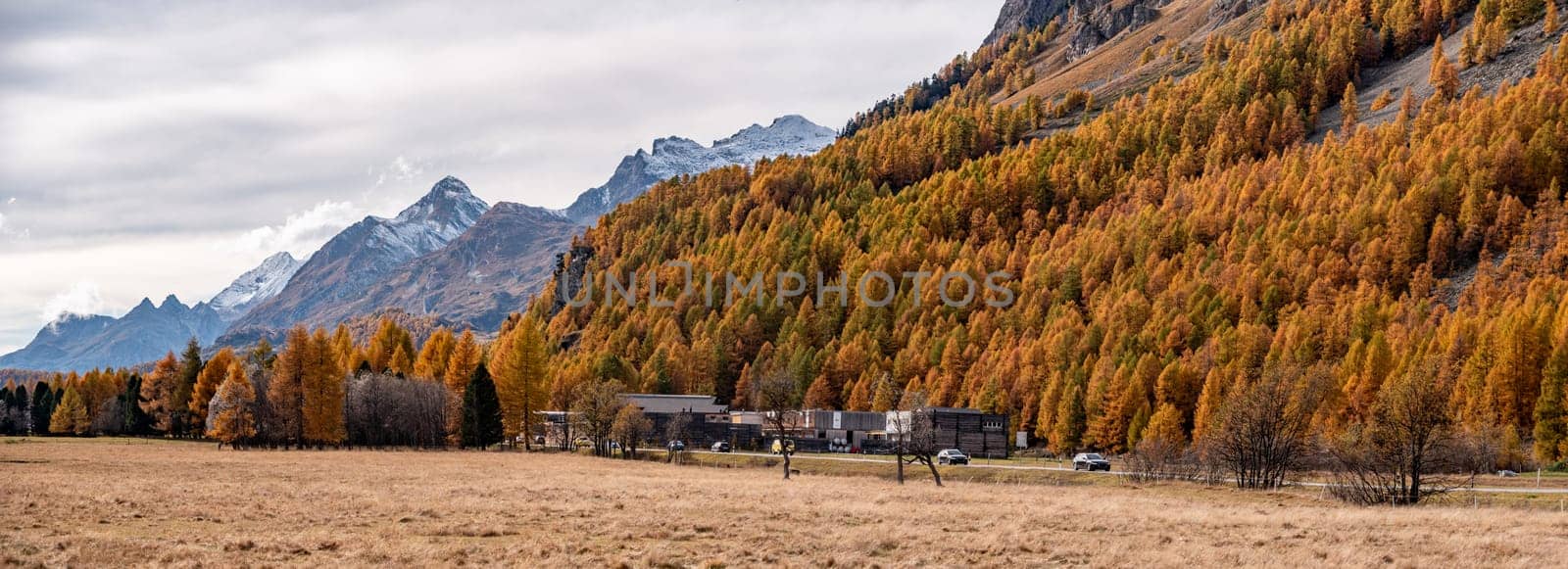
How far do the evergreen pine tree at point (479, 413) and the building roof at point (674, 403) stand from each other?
36.4 m

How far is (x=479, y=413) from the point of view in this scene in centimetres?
11650

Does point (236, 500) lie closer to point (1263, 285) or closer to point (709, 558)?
point (709, 558)

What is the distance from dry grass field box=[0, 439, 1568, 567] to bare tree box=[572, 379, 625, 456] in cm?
5842

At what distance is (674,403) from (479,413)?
47532 mm

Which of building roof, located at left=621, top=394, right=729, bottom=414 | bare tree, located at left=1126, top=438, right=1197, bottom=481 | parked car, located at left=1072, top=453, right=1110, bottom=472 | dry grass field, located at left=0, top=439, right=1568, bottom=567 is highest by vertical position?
building roof, located at left=621, top=394, right=729, bottom=414

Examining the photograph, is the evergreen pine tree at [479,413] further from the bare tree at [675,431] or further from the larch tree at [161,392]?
the larch tree at [161,392]

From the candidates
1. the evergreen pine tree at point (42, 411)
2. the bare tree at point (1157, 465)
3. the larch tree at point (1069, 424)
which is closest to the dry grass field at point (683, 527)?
the bare tree at point (1157, 465)

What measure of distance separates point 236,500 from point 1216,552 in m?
32.9

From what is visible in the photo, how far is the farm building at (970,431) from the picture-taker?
132 metres

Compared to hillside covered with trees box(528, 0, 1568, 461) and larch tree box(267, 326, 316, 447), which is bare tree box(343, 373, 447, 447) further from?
hillside covered with trees box(528, 0, 1568, 461)

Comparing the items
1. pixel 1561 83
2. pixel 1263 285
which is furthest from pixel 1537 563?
pixel 1561 83

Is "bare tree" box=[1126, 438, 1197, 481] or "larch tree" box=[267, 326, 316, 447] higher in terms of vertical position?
"larch tree" box=[267, 326, 316, 447]

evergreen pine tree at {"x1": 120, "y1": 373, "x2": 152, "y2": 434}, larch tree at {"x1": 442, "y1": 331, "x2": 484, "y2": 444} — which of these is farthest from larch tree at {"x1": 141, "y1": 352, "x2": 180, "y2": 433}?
larch tree at {"x1": 442, "y1": 331, "x2": 484, "y2": 444}

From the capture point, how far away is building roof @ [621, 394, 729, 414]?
157 meters
